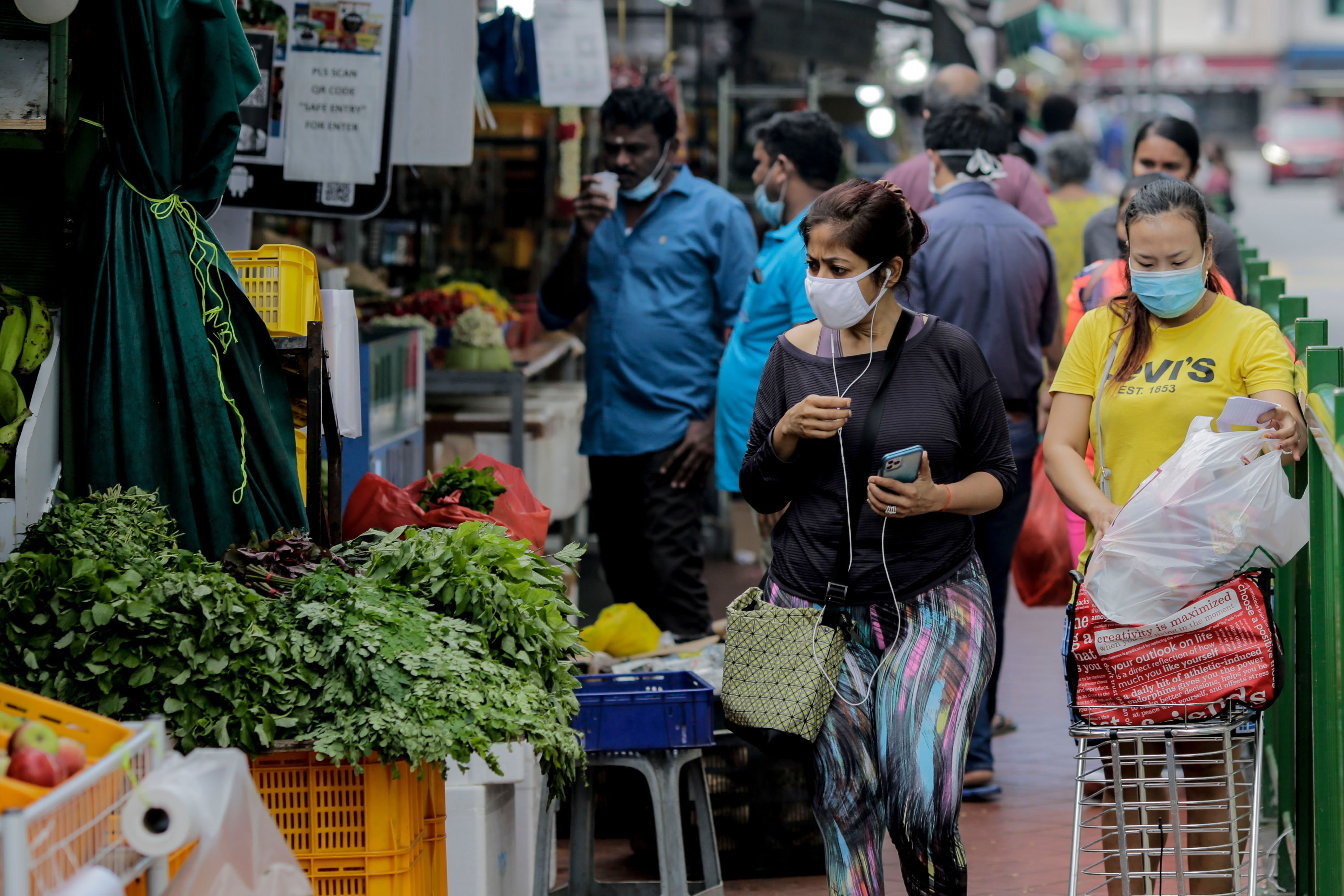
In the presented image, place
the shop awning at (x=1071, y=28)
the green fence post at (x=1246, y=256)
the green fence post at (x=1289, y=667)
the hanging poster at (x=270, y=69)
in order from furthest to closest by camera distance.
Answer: the shop awning at (x=1071, y=28), the green fence post at (x=1246, y=256), the hanging poster at (x=270, y=69), the green fence post at (x=1289, y=667)

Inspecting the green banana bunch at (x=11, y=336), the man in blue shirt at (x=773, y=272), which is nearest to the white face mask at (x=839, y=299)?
the man in blue shirt at (x=773, y=272)

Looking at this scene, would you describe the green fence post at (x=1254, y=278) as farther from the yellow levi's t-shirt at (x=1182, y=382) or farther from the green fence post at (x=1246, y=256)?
the yellow levi's t-shirt at (x=1182, y=382)

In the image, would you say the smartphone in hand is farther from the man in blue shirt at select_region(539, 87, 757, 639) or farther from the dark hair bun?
the man in blue shirt at select_region(539, 87, 757, 639)

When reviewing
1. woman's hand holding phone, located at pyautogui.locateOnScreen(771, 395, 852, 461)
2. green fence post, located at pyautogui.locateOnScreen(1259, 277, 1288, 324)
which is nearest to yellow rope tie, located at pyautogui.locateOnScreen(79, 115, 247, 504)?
woman's hand holding phone, located at pyautogui.locateOnScreen(771, 395, 852, 461)

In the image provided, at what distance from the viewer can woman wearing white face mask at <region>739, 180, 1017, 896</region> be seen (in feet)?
11.8

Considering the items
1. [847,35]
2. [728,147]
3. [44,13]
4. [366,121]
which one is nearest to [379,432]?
[366,121]

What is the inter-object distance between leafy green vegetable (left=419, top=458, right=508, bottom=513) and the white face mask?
128 centimetres

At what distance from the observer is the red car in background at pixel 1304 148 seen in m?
47.7

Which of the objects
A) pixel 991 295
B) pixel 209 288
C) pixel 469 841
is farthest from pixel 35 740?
pixel 991 295

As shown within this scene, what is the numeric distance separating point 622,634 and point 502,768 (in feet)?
5.25

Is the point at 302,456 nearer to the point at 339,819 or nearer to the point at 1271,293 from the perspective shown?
the point at 339,819

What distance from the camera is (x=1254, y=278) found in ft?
20.5

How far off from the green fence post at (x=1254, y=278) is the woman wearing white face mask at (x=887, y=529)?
266 cm

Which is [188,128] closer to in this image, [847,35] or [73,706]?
[73,706]
